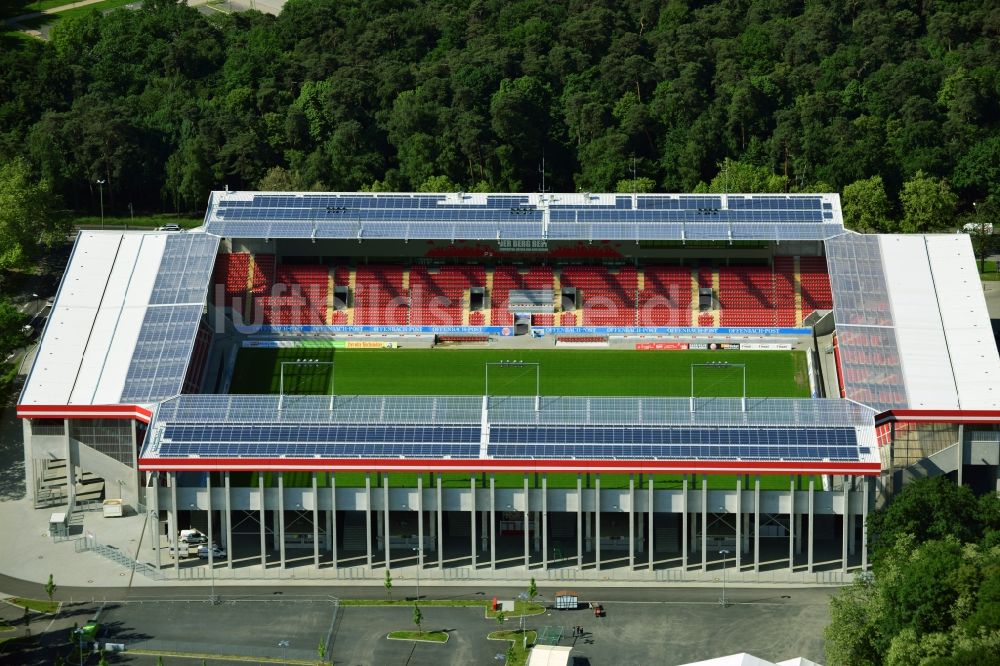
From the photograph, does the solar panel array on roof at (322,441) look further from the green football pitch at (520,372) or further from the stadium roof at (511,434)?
the green football pitch at (520,372)

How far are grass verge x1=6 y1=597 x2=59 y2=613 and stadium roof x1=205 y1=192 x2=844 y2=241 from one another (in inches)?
1539

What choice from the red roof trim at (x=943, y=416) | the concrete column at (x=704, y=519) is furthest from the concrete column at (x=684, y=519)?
the red roof trim at (x=943, y=416)

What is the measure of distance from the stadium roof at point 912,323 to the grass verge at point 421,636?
34747mm

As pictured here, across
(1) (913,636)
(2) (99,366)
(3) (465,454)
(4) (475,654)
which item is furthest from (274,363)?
(1) (913,636)

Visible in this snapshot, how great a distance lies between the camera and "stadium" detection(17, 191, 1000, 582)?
13612 centimetres

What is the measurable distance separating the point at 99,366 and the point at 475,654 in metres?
38.9

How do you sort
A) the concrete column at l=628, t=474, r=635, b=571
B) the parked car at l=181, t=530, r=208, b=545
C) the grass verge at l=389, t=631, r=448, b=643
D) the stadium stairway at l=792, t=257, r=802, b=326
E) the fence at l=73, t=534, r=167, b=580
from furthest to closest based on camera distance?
the stadium stairway at l=792, t=257, r=802, b=326 → the parked car at l=181, t=530, r=208, b=545 → the fence at l=73, t=534, r=167, b=580 → the concrete column at l=628, t=474, r=635, b=571 → the grass verge at l=389, t=631, r=448, b=643

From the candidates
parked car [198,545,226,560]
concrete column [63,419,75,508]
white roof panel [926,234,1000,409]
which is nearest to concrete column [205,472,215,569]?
parked car [198,545,226,560]

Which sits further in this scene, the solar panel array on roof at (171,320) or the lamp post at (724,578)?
the solar panel array on roof at (171,320)

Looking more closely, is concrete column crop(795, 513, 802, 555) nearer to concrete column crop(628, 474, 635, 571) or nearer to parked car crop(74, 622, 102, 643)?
concrete column crop(628, 474, 635, 571)

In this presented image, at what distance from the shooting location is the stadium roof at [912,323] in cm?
14012

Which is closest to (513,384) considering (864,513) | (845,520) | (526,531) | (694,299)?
(694,299)

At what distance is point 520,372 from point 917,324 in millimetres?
31224

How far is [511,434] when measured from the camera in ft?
450
